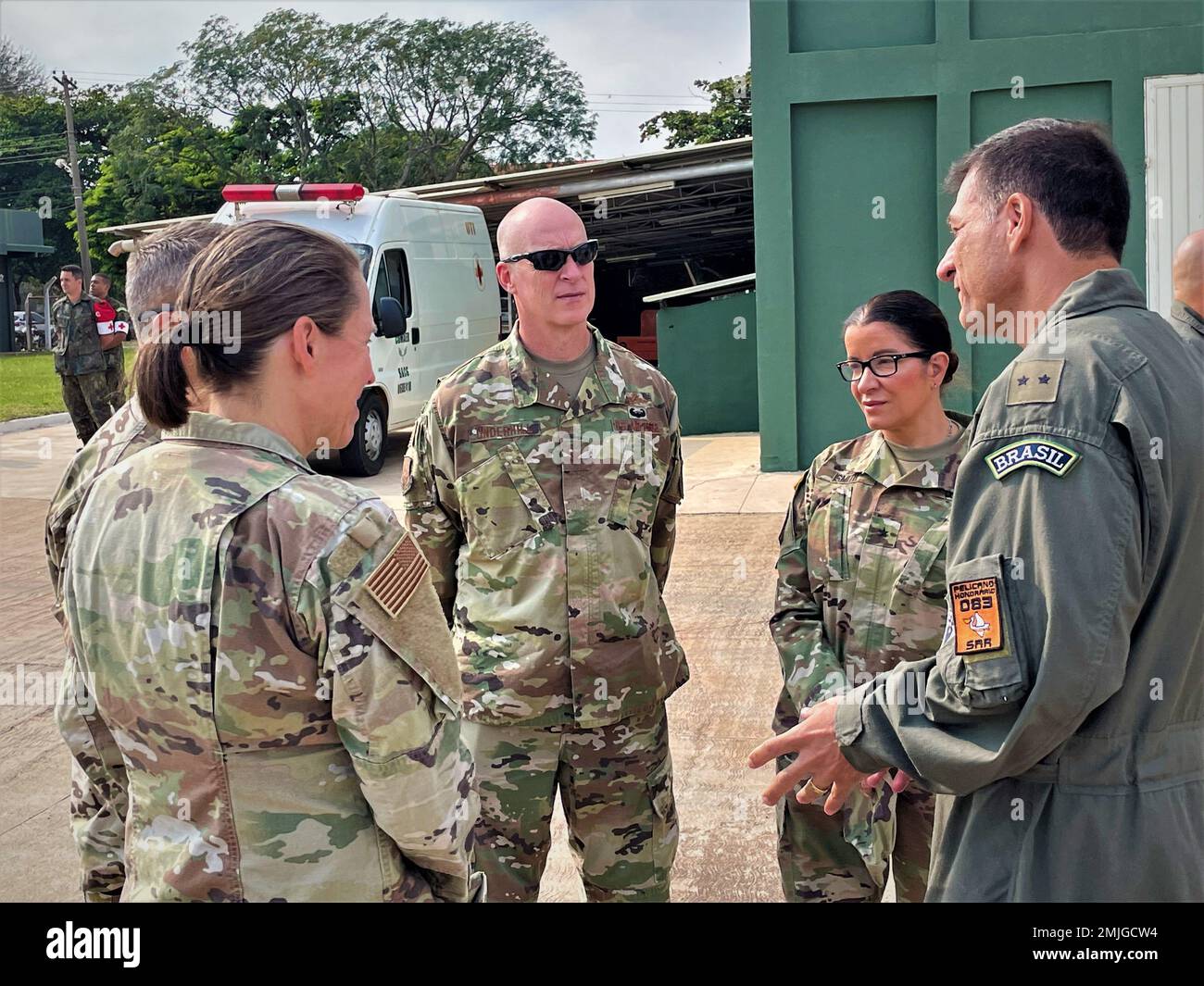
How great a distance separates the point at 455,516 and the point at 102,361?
33.1 ft

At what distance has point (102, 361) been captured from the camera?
39.2ft

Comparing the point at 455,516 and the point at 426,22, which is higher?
the point at 426,22

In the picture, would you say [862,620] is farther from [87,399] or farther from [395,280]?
[87,399]

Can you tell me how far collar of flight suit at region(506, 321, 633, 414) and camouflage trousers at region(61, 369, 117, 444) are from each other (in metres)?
10.1

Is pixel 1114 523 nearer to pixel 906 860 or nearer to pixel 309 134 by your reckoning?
pixel 906 860

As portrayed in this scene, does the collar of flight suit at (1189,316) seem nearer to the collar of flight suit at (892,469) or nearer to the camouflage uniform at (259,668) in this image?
the collar of flight suit at (892,469)

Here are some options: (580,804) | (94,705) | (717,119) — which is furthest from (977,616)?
(717,119)

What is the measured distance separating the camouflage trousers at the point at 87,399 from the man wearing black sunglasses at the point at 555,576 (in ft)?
33.0

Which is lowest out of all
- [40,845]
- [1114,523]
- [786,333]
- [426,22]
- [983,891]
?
[40,845]

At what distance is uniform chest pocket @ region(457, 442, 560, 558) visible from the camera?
116 inches

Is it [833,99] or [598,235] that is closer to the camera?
[833,99]

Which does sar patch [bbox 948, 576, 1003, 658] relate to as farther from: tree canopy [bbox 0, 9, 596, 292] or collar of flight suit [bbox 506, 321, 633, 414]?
tree canopy [bbox 0, 9, 596, 292]

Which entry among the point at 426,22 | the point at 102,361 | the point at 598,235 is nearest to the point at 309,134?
the point at 426,22

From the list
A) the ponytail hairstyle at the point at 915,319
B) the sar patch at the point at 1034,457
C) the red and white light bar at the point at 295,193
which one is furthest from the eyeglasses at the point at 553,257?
the red and white light bar at the point at 295,193
